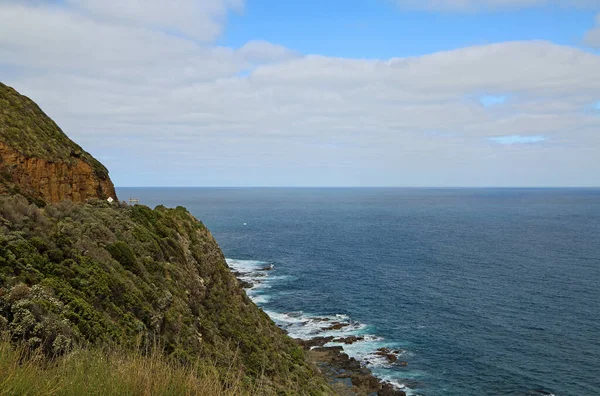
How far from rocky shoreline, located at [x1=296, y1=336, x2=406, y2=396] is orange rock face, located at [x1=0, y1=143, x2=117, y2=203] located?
27.4 metres

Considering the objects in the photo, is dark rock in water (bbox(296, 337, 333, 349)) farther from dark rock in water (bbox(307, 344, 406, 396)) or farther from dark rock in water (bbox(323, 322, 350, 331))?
dark rock in water (bbox(323, 322, 350, 331))

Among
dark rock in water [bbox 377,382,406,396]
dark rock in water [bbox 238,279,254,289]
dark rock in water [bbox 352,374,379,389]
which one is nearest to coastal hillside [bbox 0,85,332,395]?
dark rock in water [bbox 352,374,379,389]

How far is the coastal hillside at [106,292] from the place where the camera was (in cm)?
952

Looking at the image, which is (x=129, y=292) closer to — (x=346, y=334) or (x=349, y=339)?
(x=349, y=339)

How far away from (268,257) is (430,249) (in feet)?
140

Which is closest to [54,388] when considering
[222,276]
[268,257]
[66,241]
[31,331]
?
[31,331]


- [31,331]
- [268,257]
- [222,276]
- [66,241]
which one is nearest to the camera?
[31,331]

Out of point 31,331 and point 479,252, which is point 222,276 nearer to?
point 31,331

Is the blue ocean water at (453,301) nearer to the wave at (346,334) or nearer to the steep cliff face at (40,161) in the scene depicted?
the wave at (346,334)

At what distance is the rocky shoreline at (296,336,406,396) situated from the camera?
4072cm

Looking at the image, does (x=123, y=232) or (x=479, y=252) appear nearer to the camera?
(x=123, y=232)

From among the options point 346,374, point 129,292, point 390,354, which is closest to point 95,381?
point 129,292

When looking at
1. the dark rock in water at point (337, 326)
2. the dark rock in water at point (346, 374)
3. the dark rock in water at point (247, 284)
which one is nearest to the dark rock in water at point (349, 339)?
the dark rock in water at point (346, 374)

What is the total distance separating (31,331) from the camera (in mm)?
11508
